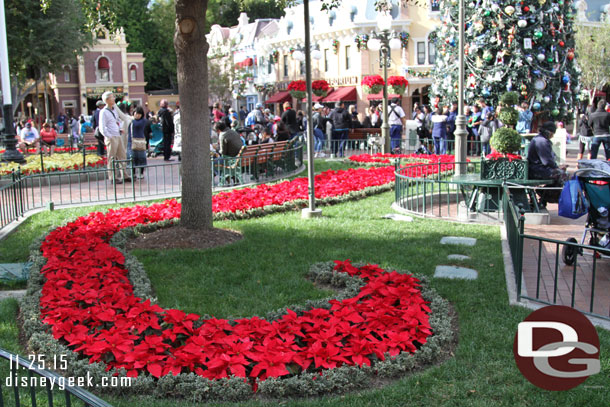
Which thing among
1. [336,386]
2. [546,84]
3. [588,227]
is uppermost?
[546,84]

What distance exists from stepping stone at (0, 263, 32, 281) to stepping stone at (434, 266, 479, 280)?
449cm

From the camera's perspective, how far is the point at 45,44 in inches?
1154

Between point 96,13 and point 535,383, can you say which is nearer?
point 535,383

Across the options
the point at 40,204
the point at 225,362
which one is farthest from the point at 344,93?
the point at 225,362

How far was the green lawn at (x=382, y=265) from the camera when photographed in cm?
409

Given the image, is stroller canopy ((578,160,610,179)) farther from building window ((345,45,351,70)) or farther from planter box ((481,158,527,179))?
building window ((345,45,351,70))

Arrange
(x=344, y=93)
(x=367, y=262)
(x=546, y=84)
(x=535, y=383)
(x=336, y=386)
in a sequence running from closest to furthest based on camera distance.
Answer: (x=535, y=383)
(x=336, y=386)
(x=367, y=262)
(x=546, y=84)
(x=344, y=93)

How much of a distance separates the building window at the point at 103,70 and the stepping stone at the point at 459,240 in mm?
57372

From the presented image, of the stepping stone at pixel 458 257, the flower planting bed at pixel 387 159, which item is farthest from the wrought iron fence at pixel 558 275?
the flower planting bed at pixel 387 159

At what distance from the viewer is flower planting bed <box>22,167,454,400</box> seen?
14.0 feet

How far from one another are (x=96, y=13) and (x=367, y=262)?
6133 mm

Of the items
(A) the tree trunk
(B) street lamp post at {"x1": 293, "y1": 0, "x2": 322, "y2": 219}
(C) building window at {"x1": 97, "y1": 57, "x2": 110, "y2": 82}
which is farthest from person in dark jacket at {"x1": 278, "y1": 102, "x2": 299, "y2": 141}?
(C) building window at {"x1": 97, "y1": 57, "x2": 110, "y2": 82}

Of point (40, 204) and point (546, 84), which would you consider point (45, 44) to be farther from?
point (546, 84)

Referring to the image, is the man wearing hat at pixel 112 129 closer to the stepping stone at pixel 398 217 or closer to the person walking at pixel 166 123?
the person walking at pixel 166 123
